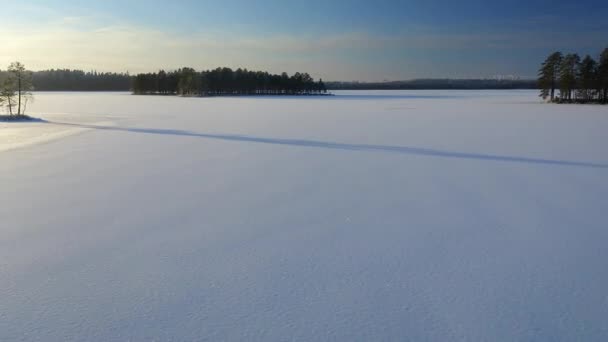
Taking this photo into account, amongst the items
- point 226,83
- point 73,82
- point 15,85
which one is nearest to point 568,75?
point 15,85

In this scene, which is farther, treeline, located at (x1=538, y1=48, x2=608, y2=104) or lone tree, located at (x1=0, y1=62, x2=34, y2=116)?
treeline, located at (x1=538, y1=48, x2=608, y2=104)

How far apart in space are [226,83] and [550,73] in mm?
80465

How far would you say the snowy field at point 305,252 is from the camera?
326 centimetres

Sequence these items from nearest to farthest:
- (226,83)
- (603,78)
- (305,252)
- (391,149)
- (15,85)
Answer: (305,252), (391,149), (15,85), (603,78), (226,83)

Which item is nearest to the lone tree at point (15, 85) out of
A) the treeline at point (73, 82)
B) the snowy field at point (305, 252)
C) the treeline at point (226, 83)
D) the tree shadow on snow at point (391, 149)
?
the tree shadow on snow at point (391, 149)

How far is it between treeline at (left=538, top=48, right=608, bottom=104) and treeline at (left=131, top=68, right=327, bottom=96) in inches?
2899

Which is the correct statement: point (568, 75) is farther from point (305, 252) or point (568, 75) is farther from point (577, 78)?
point (305, 252)

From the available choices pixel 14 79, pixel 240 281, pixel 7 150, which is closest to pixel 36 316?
pixel 240 281

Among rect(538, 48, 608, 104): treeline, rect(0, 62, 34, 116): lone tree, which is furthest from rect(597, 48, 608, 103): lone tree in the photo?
rect(0, 62, 34, 116): lone tree

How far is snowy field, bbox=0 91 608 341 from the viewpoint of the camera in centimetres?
326

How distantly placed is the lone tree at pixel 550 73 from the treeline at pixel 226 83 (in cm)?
7259

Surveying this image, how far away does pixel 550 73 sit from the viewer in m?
62.6

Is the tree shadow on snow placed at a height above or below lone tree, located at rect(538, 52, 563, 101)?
below

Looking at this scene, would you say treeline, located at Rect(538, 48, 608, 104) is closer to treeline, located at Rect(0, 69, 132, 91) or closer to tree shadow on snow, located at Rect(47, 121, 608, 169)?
tree shadow on snow, located at Rect(47, 121, 608, 169)
